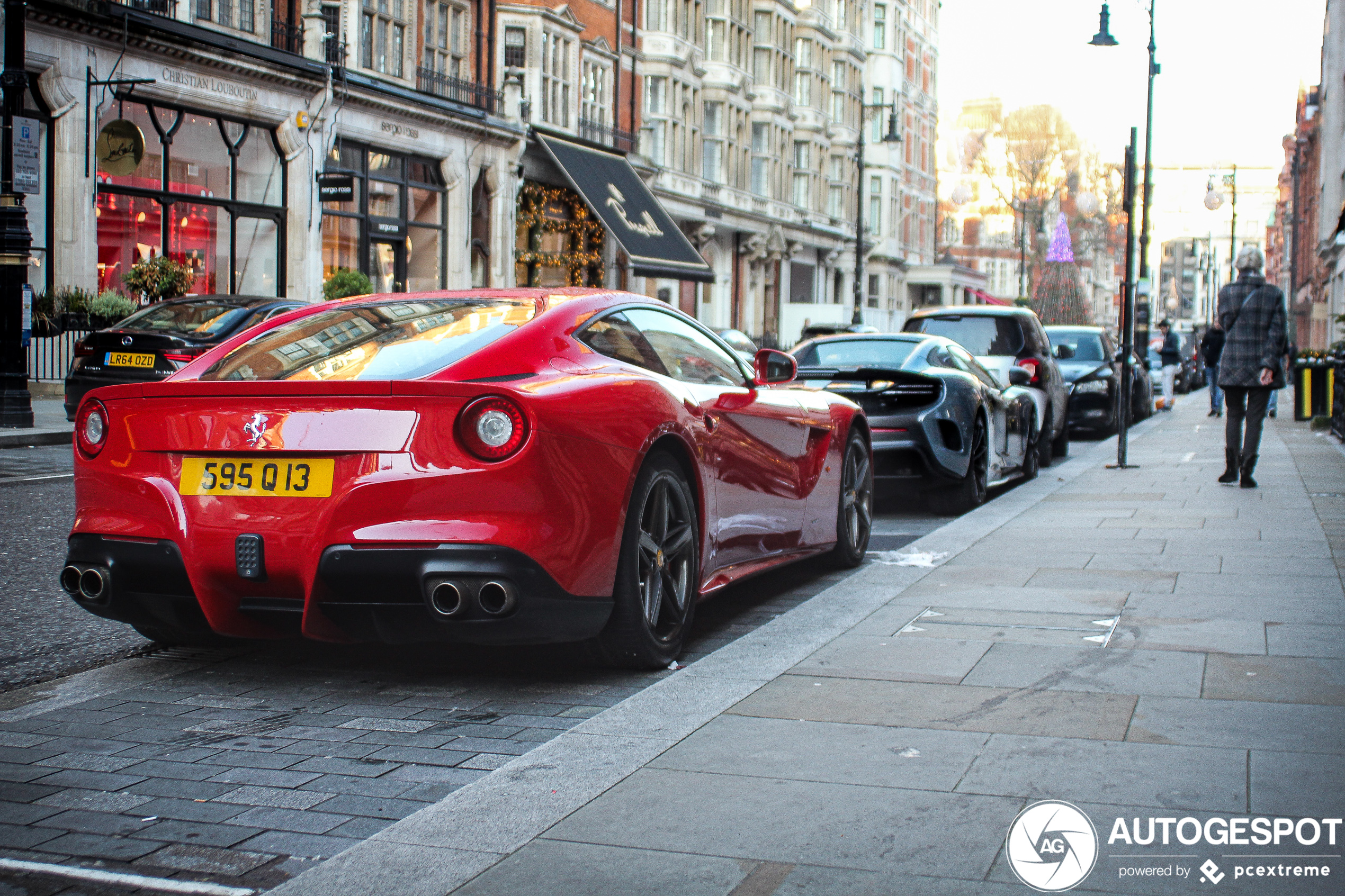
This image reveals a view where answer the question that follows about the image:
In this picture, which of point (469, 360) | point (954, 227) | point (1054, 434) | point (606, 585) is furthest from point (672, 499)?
point (954, 227)

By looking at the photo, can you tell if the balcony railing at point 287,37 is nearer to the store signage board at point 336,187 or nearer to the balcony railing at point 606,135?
the store signage board at point 336,187

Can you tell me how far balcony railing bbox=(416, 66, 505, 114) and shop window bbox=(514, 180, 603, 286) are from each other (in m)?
2.18

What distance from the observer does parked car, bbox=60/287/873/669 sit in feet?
14.4

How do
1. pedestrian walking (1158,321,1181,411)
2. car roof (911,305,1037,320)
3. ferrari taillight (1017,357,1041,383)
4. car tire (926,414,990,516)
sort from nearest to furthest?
car tire (926,414,990,516) < ferrari taillight (1017,357,1041,383) < car roof (911,305,1037,320) < pedestrian walking (1158,321,1181,411)

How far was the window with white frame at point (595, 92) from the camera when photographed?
3525cm

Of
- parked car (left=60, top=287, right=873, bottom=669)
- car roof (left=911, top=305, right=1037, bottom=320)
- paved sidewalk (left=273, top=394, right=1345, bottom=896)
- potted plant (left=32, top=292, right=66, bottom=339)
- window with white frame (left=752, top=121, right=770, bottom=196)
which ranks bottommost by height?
paved sidewalk (left=273, top=394, right=1345, bottom=896)

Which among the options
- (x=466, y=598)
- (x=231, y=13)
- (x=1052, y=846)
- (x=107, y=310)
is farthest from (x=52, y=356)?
(x=1052, y=846)

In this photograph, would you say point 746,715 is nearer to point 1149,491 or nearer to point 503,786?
point 503,786

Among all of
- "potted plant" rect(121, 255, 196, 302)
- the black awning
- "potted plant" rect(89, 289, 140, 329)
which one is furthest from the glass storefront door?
"potted plant" rect(89, 289, 140, 329)

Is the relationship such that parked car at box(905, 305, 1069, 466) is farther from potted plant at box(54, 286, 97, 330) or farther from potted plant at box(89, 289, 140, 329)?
potted plant at box(54, 286, 97, 330)

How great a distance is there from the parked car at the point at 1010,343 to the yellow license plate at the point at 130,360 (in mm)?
7667

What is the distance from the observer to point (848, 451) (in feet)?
24.8

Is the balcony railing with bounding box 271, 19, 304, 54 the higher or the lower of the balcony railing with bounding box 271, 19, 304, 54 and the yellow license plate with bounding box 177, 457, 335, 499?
the higher

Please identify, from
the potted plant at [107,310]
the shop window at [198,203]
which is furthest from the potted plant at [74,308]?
the shop window at [198,203]
